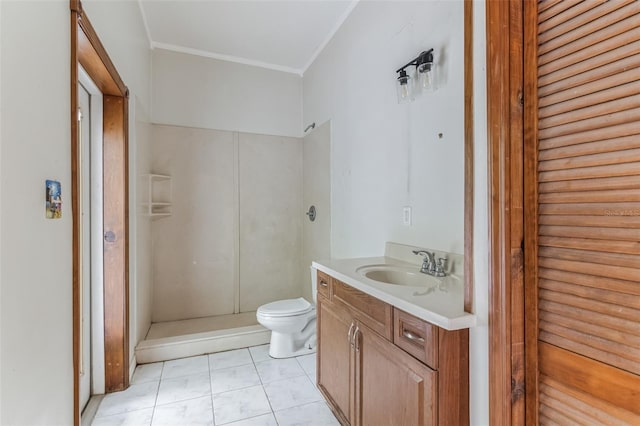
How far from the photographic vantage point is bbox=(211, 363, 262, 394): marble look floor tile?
212cm

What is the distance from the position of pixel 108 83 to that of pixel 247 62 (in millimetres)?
1784

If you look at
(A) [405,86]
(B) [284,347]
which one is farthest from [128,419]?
(A) [405,86]

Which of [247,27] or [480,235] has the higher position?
[247,27]

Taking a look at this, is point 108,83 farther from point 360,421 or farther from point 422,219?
point 360,421

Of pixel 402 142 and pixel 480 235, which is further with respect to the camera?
pixel 402 142

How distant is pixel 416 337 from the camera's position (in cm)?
110

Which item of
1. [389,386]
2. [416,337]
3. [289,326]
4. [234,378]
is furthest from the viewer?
[289,326]

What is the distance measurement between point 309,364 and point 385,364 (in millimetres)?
1330

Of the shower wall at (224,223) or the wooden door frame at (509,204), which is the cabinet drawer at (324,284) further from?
the shower wall at (224,223)

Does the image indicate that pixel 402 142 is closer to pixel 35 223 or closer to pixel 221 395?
pixel 35 223

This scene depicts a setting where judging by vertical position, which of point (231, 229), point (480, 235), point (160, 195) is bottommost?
point (231, 229)

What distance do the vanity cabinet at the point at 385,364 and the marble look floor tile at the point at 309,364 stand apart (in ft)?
1.32

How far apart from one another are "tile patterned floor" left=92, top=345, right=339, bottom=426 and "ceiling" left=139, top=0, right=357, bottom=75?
9.13 ft

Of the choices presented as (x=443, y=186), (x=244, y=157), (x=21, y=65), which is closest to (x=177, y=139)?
(x=244, y=157)
